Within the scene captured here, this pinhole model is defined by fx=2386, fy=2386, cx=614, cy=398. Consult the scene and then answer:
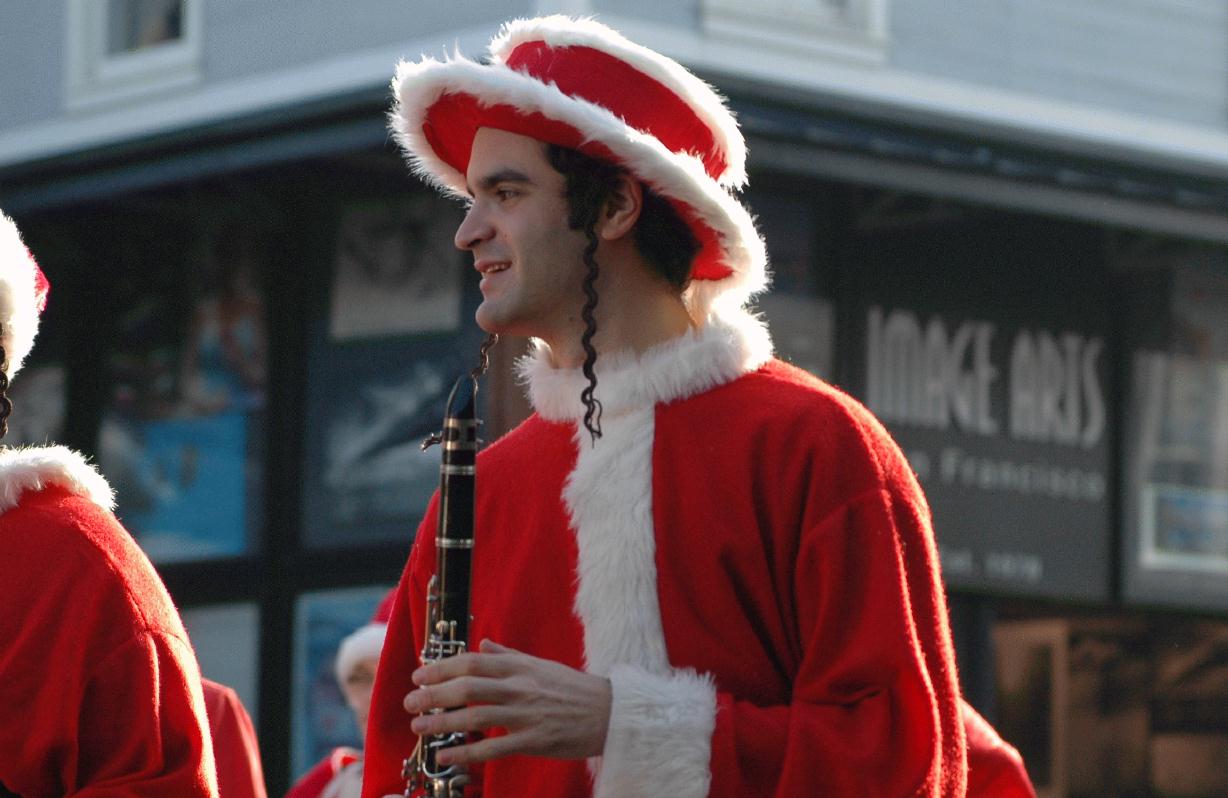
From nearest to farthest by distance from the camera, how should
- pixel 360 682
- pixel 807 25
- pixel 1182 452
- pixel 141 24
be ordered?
pixel 360 682
pixel 807 25
pixel 141 24
pixel 1182 452

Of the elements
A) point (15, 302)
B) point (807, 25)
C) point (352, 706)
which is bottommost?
point (352, 706)

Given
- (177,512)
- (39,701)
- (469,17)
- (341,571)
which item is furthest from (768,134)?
(39,701)

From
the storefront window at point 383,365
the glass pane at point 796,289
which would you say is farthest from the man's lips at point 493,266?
the glass pane at point 796,289

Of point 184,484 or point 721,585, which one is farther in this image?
point 184,484

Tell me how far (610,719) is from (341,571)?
8.86 m

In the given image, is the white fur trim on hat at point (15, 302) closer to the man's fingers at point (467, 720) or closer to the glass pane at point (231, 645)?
the man's fingers at point (467, 720)

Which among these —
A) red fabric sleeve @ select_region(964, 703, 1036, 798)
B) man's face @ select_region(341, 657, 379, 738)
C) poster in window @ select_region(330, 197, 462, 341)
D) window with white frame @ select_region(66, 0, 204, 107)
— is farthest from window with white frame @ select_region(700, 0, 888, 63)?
red fabric sleeve @ select_region(964, 703, 1036, 798)

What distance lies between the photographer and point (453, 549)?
3.29 metres

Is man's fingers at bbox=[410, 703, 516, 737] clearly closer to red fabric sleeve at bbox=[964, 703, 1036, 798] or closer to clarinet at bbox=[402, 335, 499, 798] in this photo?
clarinet at bbox=[402, 335, 499, 798]

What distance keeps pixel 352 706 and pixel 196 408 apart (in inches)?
182

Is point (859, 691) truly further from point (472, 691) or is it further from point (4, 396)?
point (4, 396)

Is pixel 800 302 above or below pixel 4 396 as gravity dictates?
above

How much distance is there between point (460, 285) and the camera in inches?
457

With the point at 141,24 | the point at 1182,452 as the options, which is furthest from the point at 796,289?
the point at 141,24
